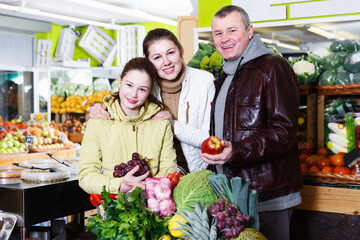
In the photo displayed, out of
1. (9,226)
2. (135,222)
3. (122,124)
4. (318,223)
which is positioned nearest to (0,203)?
(9,226)

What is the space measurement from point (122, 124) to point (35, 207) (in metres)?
1.23

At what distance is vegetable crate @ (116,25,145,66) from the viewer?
894 cm

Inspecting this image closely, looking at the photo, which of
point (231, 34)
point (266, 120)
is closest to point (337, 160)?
point (266, 120)

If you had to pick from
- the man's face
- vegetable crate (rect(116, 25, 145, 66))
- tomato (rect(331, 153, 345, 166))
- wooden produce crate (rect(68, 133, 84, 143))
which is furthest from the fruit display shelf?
vegetable crate (rect(116, 25, 145, 66))

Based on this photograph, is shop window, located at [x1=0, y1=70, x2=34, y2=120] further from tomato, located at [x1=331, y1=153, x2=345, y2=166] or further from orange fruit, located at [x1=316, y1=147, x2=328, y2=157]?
tomato, located at [x1=331, y1=153, x2=345, y2=166]

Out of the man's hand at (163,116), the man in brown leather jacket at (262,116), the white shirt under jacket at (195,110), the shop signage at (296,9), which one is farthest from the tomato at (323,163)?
the man's hand at (163,116)

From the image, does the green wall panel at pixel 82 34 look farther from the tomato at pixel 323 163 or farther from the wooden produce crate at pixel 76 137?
the tomato at pixel 323 163

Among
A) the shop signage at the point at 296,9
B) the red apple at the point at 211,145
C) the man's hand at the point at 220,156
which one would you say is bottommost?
the man's hand at the point at 220,156

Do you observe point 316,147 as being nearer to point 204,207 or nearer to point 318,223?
point 318,223

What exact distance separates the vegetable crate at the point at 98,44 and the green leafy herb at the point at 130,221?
8.77m

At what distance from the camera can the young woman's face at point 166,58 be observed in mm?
2379

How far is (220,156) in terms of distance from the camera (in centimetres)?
196

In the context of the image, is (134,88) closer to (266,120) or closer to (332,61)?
(266,120)

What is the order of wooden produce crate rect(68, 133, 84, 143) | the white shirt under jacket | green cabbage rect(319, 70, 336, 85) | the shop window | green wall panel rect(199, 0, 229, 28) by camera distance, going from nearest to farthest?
the white shirt under jacket → green cabbage rect(319, 70, 336, 85) → green wall panel rect(199, 0, 229, 28) → wooden produce crate rect(68, 133, 84, 143) → the shop window
